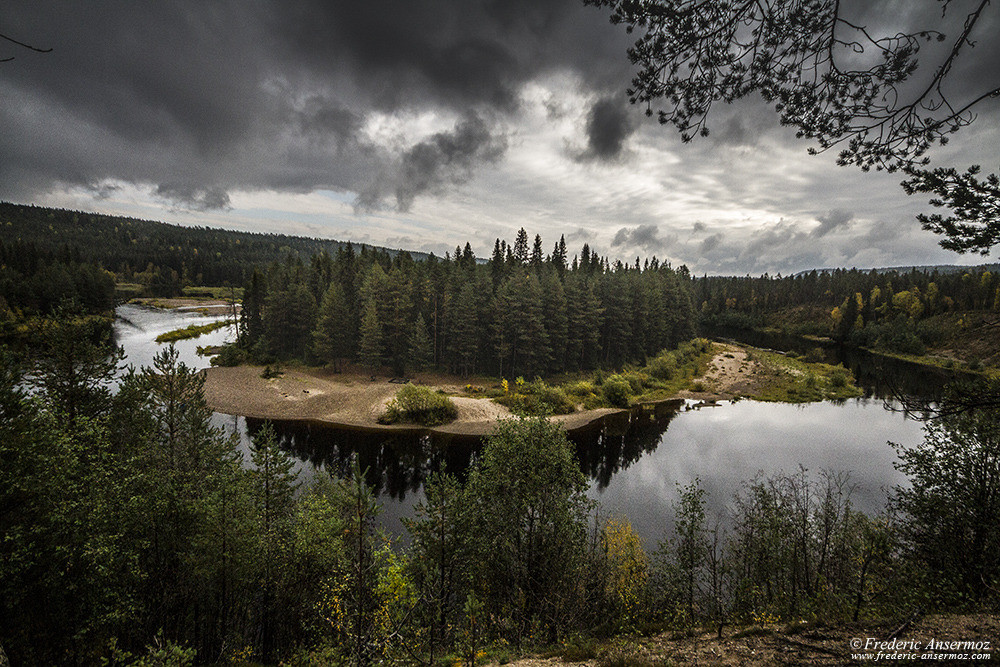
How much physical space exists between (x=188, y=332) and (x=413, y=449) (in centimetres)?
6732

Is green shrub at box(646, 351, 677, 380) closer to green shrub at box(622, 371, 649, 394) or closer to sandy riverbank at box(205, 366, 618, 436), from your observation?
green shrub at box(622, 371, 649, 394)

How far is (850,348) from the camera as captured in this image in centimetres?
9475

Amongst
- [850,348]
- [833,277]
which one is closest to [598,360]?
[850,348]

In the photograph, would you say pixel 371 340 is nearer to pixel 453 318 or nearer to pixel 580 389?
pixel 453 318

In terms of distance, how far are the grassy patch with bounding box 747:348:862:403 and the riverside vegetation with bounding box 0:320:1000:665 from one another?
4019 cm

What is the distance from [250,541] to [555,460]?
10.6 meters

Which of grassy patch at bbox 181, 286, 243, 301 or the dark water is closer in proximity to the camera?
the dark water

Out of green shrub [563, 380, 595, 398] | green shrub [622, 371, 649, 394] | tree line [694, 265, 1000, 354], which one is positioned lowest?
green shrub [563, 380, 595, 398]

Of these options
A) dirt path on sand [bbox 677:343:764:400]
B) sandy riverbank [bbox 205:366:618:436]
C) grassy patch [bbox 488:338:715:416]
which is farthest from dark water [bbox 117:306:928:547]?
dirt path on sand [bbox 677:343:764:400]

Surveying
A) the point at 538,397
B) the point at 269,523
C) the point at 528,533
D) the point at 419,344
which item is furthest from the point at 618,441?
the point at 269,523

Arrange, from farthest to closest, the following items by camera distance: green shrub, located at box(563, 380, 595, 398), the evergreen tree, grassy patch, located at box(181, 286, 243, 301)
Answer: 1. grassy patch, located at box(181, 286, 243, 301)
2. green shrub, located at box(563, 380, 595, 398)
3. the evergreen tree

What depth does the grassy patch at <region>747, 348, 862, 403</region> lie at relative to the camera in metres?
49.8

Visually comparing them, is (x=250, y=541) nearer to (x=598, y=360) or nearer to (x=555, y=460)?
(x=555, y=460)

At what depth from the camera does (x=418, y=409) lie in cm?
3925
